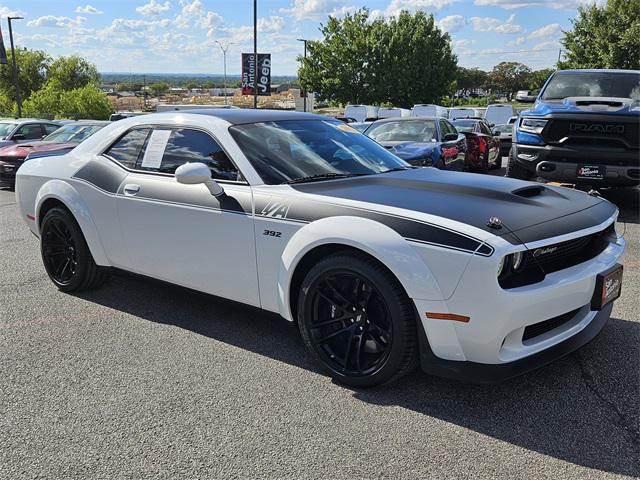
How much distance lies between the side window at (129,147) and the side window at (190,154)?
102 mm

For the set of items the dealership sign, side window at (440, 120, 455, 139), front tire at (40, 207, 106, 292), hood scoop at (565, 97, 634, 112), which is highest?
the dealership sign

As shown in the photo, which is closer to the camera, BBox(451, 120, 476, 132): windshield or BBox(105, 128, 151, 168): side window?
BBox(105, 128, 151, 168): side window

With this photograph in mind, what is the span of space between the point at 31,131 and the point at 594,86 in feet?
42.9

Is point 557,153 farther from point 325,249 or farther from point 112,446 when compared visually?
point 112,446

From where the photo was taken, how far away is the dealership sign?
35.7 metres

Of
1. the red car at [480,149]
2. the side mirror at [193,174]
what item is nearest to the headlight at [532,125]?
the red car at [480,149]

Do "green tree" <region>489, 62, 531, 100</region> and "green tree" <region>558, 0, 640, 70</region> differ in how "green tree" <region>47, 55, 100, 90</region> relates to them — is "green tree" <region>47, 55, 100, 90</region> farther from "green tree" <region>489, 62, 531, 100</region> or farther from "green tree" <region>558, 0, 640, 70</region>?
"green tree" <region>489, 62, 531, 100</region>

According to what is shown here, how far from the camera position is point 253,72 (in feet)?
116

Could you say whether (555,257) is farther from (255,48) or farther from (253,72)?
(253,72)

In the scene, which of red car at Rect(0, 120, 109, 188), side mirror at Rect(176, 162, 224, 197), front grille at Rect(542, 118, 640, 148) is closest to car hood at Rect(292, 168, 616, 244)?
side mirror at Rect(176, 162, 224, 197)

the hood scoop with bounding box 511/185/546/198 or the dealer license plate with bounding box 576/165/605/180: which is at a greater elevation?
the hood scoop with bounding box 511/185/546/198

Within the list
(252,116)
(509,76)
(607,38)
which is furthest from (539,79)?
(252,116)

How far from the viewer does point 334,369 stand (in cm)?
317

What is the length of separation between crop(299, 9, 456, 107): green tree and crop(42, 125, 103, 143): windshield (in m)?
36.4
